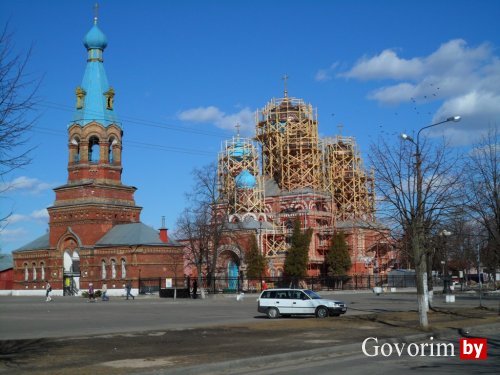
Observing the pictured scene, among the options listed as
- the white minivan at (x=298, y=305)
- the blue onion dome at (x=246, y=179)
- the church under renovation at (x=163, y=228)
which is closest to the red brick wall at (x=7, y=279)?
the church under renovation at (x=163, y=228)

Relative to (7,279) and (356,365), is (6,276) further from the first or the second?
(356,365)

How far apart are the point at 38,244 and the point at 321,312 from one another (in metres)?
54.6

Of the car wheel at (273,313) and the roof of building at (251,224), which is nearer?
the car wheel at (273,313)

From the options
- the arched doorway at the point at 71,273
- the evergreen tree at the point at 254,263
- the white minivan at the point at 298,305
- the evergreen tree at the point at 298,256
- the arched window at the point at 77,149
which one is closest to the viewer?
the white minivan at the point at 298,305

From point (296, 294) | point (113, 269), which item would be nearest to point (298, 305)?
point (296, 294)

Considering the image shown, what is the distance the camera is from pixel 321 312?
98.2 feet

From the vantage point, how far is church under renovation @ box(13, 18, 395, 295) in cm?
6788

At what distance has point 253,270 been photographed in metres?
64.8

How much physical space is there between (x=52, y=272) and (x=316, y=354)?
6046cm

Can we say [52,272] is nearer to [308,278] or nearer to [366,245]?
[308,278]

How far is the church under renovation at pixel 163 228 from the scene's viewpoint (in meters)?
67.9

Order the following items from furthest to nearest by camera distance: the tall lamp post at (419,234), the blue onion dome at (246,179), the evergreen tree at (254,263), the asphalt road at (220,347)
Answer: the blue onion dome at (246,179), the evergreen tree at (254,263), the tall lamp post at (419,234), the asphalt road at (220,347)

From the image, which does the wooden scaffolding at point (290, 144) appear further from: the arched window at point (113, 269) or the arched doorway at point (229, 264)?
the arched window at point (113, 269)

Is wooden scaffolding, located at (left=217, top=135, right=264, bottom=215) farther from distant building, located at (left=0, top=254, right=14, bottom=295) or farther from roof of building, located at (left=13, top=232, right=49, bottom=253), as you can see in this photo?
distant building, located at (left=0, top=254, right=14, bottom=295)
